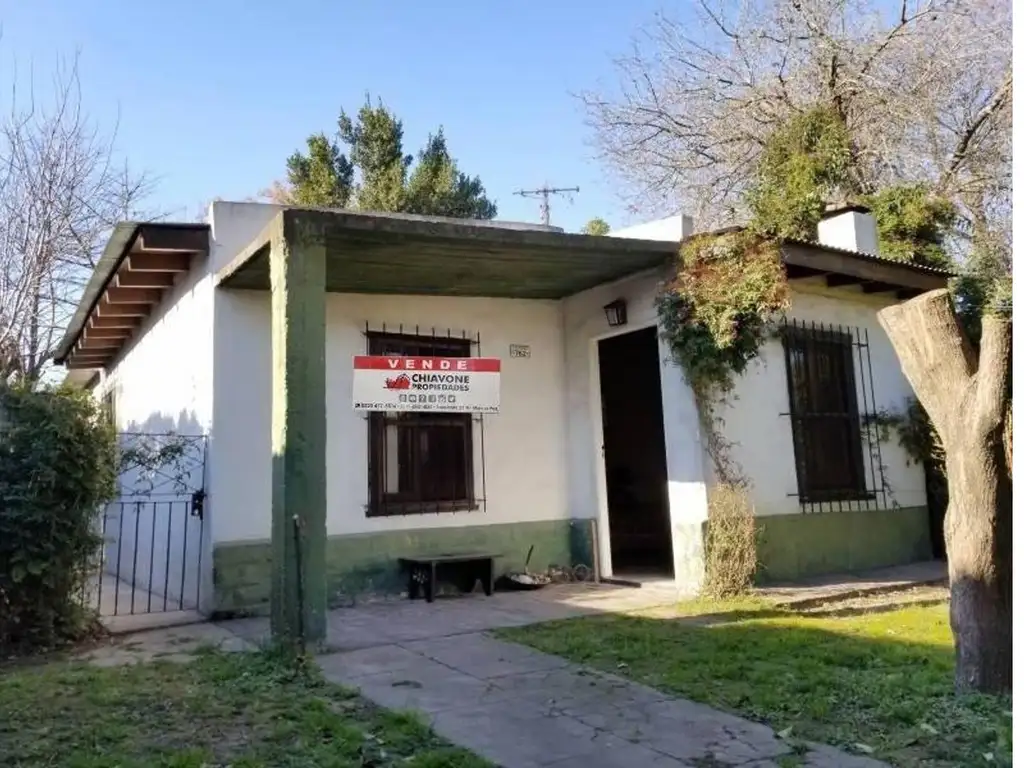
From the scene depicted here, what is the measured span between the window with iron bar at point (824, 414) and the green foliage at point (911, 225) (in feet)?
12.4

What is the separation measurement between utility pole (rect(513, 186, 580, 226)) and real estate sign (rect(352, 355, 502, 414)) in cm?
2065

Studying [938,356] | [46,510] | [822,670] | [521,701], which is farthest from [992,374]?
[46,510]

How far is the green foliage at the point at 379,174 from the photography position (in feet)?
80.0

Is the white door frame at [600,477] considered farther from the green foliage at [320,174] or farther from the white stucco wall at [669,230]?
the green foliage at [320,174]

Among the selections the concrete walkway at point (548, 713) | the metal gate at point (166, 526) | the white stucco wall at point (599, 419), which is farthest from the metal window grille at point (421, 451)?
the concrete walkway at point (548, 713)

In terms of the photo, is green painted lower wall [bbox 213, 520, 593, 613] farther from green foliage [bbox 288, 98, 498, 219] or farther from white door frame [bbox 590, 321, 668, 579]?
green foliage [bbox 288, 98, 498, 219]

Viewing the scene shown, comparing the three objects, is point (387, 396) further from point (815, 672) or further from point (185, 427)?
point (815, 672)

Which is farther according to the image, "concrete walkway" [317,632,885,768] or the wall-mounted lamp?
the wall-mounted lamp

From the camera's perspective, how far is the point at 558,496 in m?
8.58

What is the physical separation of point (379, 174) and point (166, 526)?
1840 cm

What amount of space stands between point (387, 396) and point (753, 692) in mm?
3684

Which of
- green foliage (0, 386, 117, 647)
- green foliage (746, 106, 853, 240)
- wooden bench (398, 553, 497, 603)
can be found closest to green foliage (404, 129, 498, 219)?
green foliage (746, 106, 853, 240)

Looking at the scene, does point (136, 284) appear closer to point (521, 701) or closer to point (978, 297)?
point (521, 701)

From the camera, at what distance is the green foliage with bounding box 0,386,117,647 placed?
214 inches
